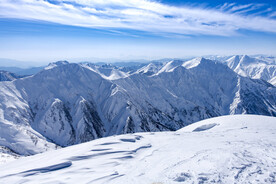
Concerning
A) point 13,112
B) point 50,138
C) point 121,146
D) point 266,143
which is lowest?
point 50,138

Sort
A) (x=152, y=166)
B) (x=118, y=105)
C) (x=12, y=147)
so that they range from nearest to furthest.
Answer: (x=152, y=166)
(x=12, y=147)
(x=118, y=105)

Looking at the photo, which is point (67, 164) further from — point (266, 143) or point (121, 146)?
point (266, 143)

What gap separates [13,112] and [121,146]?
135 metres

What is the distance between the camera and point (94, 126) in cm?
15025

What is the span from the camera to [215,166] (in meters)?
16.6

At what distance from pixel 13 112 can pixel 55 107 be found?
32.4 m

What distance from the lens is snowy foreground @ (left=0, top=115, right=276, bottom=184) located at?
50.1 feet

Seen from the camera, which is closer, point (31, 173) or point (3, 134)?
point (31, 173)

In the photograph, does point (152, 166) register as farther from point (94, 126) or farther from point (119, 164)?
point (94, 126)

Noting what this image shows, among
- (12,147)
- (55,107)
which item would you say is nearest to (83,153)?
(12,147)

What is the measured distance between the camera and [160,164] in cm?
1814

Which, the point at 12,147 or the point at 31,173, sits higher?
the point at 31,173

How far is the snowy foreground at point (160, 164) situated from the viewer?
601 inches

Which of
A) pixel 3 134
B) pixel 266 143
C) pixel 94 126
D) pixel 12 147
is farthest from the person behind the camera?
pixel 94 126
